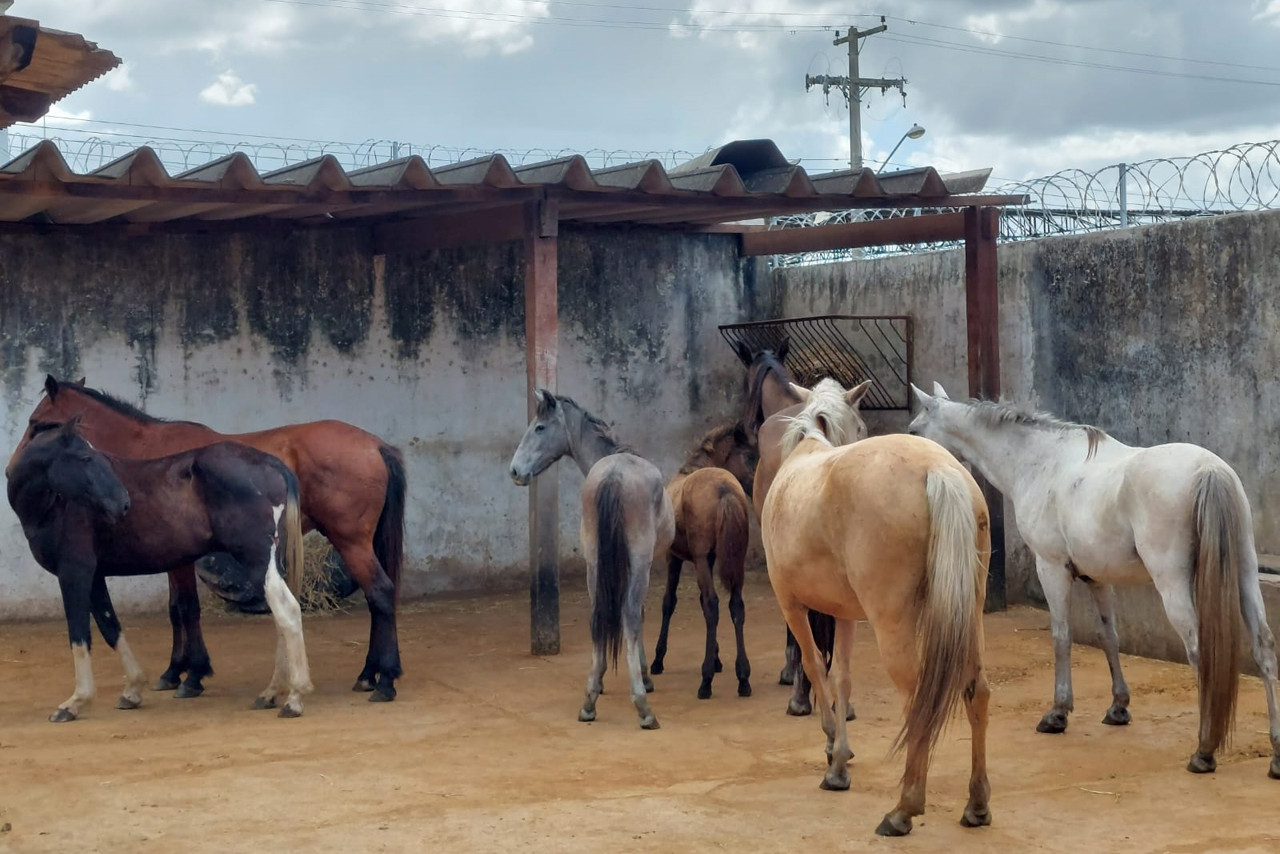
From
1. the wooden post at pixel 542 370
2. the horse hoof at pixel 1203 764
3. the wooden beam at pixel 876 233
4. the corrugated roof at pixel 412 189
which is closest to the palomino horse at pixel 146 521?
the corrugated roof at pixel 412 189

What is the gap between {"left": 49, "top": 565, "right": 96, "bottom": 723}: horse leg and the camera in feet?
21.8

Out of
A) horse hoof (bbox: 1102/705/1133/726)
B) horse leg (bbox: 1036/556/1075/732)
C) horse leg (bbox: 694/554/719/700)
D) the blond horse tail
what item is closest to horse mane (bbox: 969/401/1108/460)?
horse leg (bbox: 1036/556/1075/732)

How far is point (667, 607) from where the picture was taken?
25.1 ft

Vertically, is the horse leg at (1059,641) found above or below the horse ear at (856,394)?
below

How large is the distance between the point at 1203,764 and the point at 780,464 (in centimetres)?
221

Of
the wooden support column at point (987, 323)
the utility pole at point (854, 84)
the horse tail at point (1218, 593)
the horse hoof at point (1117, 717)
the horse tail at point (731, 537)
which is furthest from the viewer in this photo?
the utility pole at point (854, 84)

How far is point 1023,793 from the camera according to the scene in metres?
5.18

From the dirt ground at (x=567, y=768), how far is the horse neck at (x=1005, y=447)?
1.20 meters

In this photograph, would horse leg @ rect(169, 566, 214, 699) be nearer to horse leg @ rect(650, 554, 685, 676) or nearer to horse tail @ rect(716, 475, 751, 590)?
horse leg @ rect(650, 554, 685, 676)

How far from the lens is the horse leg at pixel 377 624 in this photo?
7137 millimetres

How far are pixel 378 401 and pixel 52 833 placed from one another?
5.84m

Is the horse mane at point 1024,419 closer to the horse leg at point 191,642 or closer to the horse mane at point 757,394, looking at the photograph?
the horse mane at point 757,394

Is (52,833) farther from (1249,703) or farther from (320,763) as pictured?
(1249,703)

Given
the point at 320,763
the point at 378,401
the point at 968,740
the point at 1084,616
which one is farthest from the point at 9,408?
the point at 1084,616
